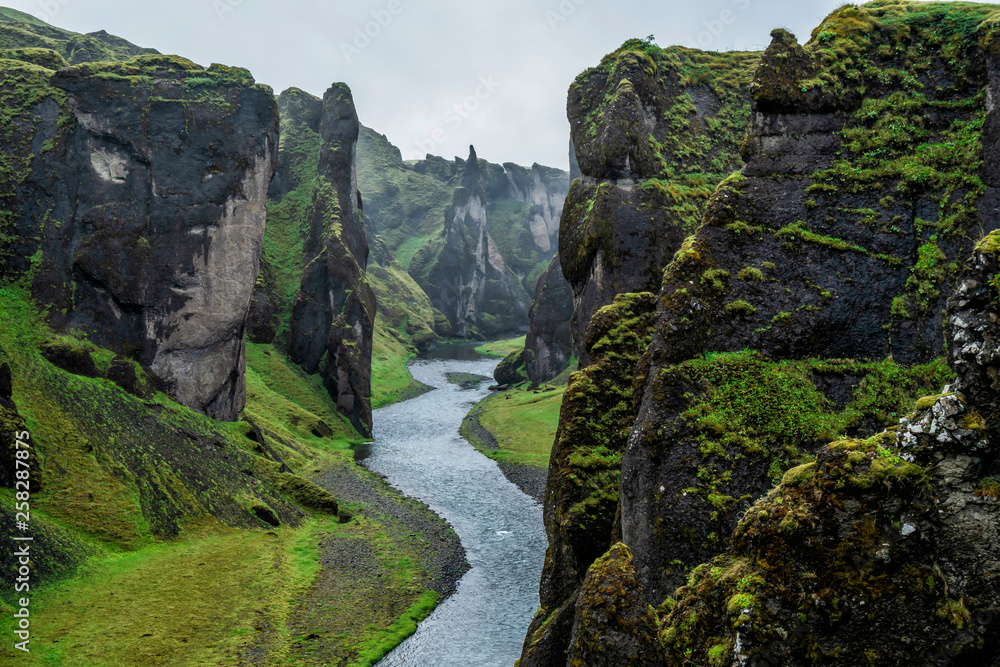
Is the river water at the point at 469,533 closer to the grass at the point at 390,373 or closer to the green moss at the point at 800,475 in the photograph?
the grass at the point at 390,373

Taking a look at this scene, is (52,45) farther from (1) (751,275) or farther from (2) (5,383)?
(1) (751,275)

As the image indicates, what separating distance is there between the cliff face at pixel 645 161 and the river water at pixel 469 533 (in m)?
15.3

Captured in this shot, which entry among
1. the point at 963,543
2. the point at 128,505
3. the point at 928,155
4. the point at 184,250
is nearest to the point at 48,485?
the point at 128,505

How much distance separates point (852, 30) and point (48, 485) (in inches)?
1691

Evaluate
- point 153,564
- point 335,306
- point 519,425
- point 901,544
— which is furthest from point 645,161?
point 335,306

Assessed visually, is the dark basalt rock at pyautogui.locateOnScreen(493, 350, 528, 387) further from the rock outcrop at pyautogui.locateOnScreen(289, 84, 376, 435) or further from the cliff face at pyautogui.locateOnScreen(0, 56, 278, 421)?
the cliff face at pyautogui.locateOnScreen(0, 56, 278, 421)

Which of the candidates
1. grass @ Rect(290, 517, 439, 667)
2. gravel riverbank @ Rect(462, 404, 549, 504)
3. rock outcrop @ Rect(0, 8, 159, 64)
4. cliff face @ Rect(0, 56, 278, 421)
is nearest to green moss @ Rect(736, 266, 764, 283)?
grass @ Rect(290, 517, 439, 667)

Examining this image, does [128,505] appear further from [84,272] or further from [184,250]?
[184,250]

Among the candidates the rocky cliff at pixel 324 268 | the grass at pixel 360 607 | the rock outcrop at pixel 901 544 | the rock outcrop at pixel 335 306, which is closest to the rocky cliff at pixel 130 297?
the grass at pixel 360 607

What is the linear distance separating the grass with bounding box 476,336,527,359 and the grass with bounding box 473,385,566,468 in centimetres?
6783

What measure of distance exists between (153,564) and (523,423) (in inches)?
1957

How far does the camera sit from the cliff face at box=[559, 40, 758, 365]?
34.6 m

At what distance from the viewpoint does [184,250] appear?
5053 cm

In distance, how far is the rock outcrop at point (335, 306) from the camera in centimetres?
8256
